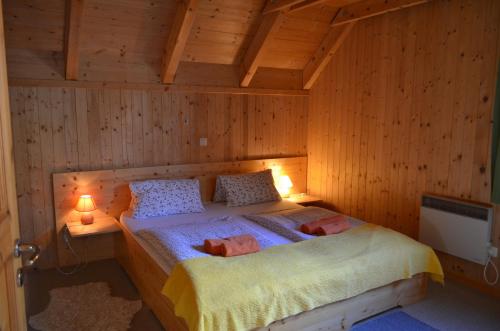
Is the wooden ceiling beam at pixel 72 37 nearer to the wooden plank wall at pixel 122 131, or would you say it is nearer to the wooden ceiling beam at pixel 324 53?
the wooden plank wall at pixel 122 131

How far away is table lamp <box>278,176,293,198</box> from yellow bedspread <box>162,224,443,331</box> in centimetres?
165

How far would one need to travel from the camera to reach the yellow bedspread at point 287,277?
2.07 meters

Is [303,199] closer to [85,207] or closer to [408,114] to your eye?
[408,114]

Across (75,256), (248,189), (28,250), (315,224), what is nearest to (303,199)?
(248,189)

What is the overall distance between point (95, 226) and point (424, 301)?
272cm

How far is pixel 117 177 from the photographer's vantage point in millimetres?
3732

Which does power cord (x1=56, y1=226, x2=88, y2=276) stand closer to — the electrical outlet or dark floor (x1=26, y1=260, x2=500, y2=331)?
dark floor (x1=26, y1=260, x2=500, y2=331)

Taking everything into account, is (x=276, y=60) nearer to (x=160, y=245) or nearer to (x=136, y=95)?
(x=136, y=95)

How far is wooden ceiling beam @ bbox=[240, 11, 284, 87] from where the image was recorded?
3656 mm

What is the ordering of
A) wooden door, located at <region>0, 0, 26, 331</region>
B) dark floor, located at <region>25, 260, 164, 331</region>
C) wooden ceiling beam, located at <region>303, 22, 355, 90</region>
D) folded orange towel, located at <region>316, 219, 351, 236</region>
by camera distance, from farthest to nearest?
wooden ceiling beam, located at <region>303, 22, 355, 90</region> → folded orange towel, located at <region>316, 219, 351, 236</region> → dark floor, located at <region>25, 260, 164, 331</region> → wooden door, located at <region>0, 0, 26, 331</region>

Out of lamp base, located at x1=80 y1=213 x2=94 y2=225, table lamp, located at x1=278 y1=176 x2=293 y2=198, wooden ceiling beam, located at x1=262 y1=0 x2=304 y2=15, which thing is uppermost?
wooden ceiling beam, located at x1=262 y1=0 x2=304 y2=15

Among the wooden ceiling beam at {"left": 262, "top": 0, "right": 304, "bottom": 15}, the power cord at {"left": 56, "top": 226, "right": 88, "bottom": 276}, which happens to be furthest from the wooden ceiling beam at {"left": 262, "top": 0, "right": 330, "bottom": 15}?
the power cord at {"left": 56, "top": 226, "right": 88, "bottom": 276}

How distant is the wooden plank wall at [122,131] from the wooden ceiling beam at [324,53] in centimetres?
28

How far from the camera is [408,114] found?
12.0 feet
